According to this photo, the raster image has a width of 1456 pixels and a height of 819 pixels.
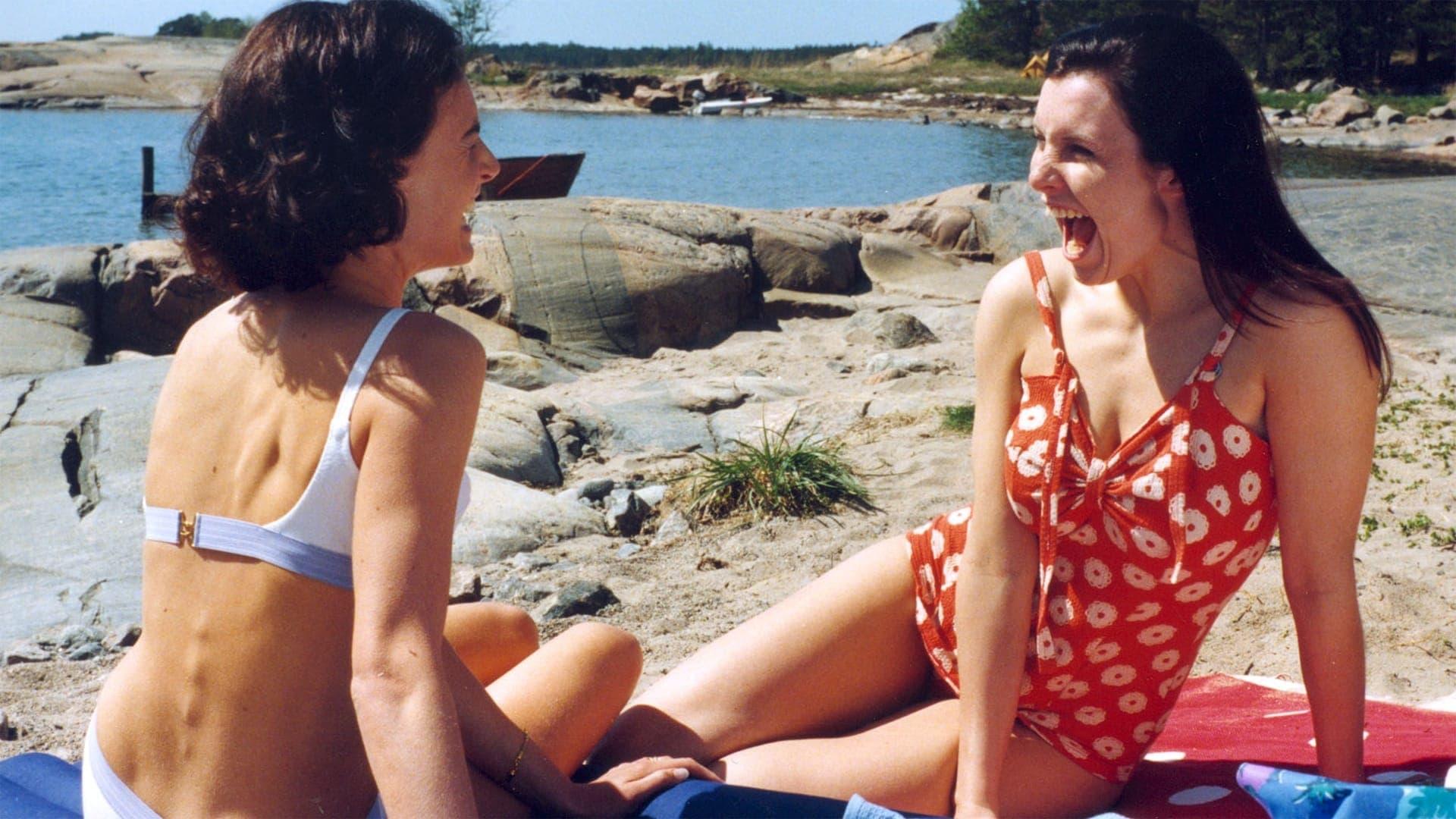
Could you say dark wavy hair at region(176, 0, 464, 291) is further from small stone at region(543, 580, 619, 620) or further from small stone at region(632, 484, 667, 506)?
small stone at region(632, 484, 667, 506)

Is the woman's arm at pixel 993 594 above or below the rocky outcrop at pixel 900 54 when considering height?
below

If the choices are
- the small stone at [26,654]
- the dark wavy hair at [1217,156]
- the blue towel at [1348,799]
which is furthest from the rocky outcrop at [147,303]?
the blue towel at [1348,799]

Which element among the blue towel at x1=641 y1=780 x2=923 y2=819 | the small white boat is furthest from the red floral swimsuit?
the small white boat

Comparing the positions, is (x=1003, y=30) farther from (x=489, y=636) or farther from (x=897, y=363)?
(x=489, y=636)

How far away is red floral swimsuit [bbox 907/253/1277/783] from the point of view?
208cm

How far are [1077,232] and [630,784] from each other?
3.54 feet

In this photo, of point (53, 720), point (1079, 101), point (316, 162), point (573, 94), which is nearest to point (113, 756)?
point (316, 162)

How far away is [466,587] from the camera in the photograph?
437 centimetres

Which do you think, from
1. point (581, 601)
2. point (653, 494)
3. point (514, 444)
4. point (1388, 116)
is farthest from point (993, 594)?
point (1388, 116)

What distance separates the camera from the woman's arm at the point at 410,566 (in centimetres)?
148

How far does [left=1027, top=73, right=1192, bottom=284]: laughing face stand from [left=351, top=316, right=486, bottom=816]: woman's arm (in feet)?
3.30

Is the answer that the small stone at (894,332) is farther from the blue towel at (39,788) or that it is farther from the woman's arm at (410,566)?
the woman's arm at (410,566)

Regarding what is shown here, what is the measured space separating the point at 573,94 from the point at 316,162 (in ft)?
163

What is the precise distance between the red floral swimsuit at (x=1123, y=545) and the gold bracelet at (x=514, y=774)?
0.84 metres
